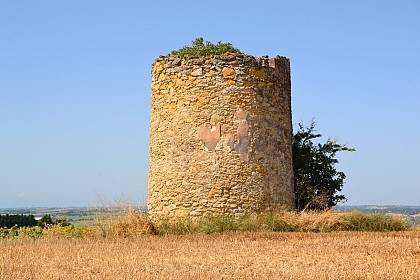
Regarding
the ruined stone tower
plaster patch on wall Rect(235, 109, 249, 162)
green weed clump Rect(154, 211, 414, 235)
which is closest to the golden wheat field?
green weed clump Rect(154, 211, 414, 235)

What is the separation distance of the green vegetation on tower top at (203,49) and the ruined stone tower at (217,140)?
1.74 feet

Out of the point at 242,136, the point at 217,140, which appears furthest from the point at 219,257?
the point at 242,136

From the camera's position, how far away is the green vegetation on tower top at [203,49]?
1634 cm

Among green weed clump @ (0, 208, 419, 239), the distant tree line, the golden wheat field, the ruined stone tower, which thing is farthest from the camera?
the distant tree line

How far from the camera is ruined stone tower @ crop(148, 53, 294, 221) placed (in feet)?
50.0

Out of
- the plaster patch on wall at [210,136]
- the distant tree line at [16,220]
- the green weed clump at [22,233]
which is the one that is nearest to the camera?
the plaster patch on wall at [210,136]

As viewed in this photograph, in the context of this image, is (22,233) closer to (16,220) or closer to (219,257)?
(219,257)

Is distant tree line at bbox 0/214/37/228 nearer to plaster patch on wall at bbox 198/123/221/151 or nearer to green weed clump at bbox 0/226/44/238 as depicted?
green weed clump at bbox 0/226/44/238

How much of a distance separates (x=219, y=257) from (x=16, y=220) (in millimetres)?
19387

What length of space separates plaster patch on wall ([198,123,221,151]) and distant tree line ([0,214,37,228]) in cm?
1374

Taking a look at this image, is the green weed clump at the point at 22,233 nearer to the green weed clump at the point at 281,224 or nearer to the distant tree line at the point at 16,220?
the green weed clump at the point at 281,224

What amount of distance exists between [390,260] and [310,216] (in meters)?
5.30

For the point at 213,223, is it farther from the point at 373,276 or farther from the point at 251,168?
the point at 373,276

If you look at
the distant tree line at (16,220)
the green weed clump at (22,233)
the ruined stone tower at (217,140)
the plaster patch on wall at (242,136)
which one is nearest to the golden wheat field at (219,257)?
the ruined stone tower at (217,140)
